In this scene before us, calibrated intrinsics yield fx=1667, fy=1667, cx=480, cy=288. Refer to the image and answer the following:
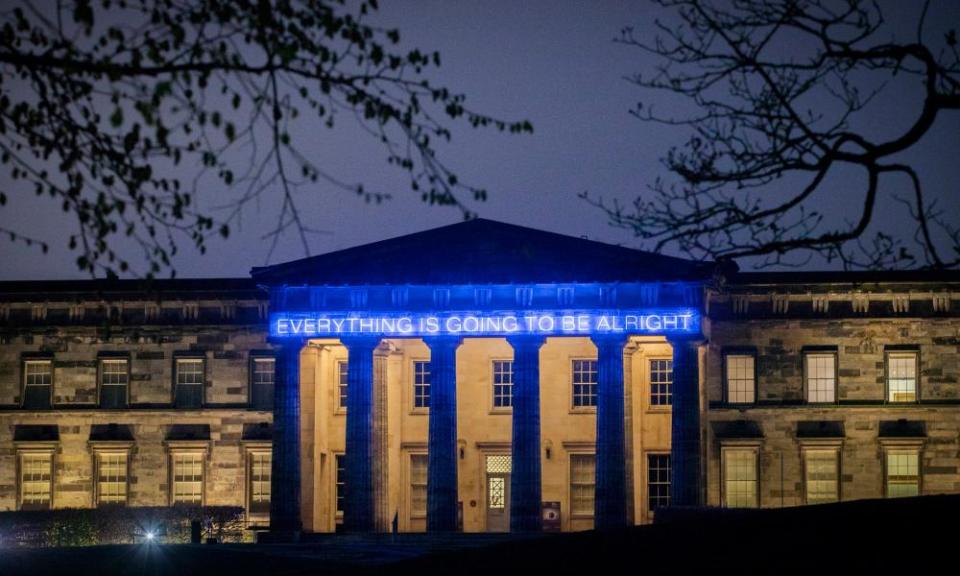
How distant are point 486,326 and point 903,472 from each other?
58.2ft

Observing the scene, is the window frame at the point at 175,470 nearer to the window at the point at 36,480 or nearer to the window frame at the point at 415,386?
the window at the point at 36,480

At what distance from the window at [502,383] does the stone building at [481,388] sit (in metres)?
0.08

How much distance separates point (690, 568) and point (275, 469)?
34.2 metres

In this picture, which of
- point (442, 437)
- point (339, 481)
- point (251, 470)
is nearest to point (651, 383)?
point (442, 437)

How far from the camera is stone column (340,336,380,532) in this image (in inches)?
2352

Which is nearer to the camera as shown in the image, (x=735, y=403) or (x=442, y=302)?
(x=442, y=302)

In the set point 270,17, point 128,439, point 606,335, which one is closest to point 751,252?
point 270,17

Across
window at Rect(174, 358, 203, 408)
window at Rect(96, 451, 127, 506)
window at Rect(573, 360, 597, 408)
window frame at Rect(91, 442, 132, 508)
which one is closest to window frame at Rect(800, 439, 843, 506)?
window at Rect(573, 360, 597, 408)

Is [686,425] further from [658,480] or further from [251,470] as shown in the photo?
[251,470]

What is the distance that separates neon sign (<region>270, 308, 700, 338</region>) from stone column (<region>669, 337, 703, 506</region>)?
98cm

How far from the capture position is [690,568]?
1102 inches

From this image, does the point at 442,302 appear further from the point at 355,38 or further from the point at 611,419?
the point at 355,38

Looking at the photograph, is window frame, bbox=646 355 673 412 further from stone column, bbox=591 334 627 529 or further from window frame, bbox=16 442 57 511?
window frame, bbox=16 442 57 511

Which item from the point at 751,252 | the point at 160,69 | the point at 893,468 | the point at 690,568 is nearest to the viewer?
the point at 160,69
